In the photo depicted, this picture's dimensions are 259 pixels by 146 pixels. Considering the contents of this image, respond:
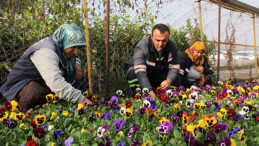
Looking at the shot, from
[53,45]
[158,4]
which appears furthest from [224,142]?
[158,4]

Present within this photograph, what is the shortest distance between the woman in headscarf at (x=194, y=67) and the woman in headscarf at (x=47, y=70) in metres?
2.24

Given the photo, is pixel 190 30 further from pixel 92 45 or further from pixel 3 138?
pixel 3 138

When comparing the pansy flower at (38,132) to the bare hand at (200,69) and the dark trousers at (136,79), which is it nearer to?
the dark trousers at (136,79)

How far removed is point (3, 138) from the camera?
1.45 metres

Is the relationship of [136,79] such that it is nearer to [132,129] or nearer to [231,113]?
[231,113]

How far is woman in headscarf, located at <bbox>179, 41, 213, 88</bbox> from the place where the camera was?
3.89 meters

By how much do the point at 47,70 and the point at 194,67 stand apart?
3.00 meters

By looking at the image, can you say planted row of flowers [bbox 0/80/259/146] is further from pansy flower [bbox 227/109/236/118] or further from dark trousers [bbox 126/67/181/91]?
dark trousers [bbox 126/67/181/91]

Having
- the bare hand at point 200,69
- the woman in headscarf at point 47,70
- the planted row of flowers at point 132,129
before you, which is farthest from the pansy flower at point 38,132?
the bare hand at point 200,69

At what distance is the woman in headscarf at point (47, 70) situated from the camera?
1.94m

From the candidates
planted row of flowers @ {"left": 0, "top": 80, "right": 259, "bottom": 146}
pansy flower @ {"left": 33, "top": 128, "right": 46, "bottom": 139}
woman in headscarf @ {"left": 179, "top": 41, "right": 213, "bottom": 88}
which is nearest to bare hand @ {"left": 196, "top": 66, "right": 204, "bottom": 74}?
woman in headscarf @ {"left": 179, "top": 41, "right": 213, "bottom": 88}

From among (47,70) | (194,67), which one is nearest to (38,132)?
(47,70)

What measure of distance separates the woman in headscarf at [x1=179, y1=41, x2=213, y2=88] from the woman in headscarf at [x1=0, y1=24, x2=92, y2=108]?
224 cm

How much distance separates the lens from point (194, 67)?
4164 mm
